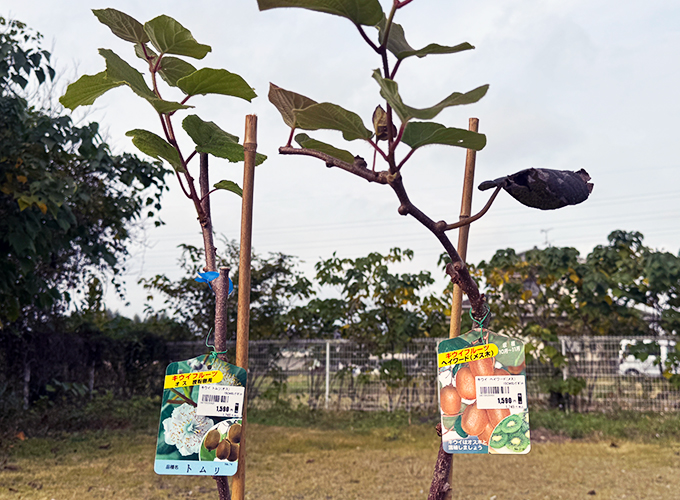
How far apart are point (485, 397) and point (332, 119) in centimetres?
64

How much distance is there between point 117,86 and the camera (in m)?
1.10

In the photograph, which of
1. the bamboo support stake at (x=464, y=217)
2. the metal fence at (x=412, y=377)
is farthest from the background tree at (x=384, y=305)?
the bamboo support stake at (x=464, y=217)

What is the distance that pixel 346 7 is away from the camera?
82cm

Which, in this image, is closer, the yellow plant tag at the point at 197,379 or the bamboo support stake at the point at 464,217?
the yellow plant tag at the point at 197,379

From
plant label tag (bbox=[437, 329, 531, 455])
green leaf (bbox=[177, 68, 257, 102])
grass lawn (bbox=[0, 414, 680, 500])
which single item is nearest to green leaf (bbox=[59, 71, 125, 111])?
green leaf (bbox=[177, 68, 257, 102])

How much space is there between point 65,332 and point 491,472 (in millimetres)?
4383

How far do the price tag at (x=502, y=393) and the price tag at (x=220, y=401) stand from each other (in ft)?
1.62

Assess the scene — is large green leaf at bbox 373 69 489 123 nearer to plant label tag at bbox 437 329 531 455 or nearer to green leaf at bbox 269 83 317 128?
green leaf at bbox 269 83 317 128

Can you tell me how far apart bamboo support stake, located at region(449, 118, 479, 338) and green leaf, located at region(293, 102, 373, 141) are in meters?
0.42

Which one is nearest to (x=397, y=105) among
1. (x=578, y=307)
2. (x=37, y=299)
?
(x=37, y=299)

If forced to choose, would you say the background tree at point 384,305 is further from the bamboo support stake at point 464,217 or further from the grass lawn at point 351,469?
the bamboo support stake at point 464,217

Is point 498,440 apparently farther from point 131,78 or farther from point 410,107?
point 131,78

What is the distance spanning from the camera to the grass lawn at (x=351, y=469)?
9.78ft

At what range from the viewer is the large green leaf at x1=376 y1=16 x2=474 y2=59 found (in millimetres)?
874
